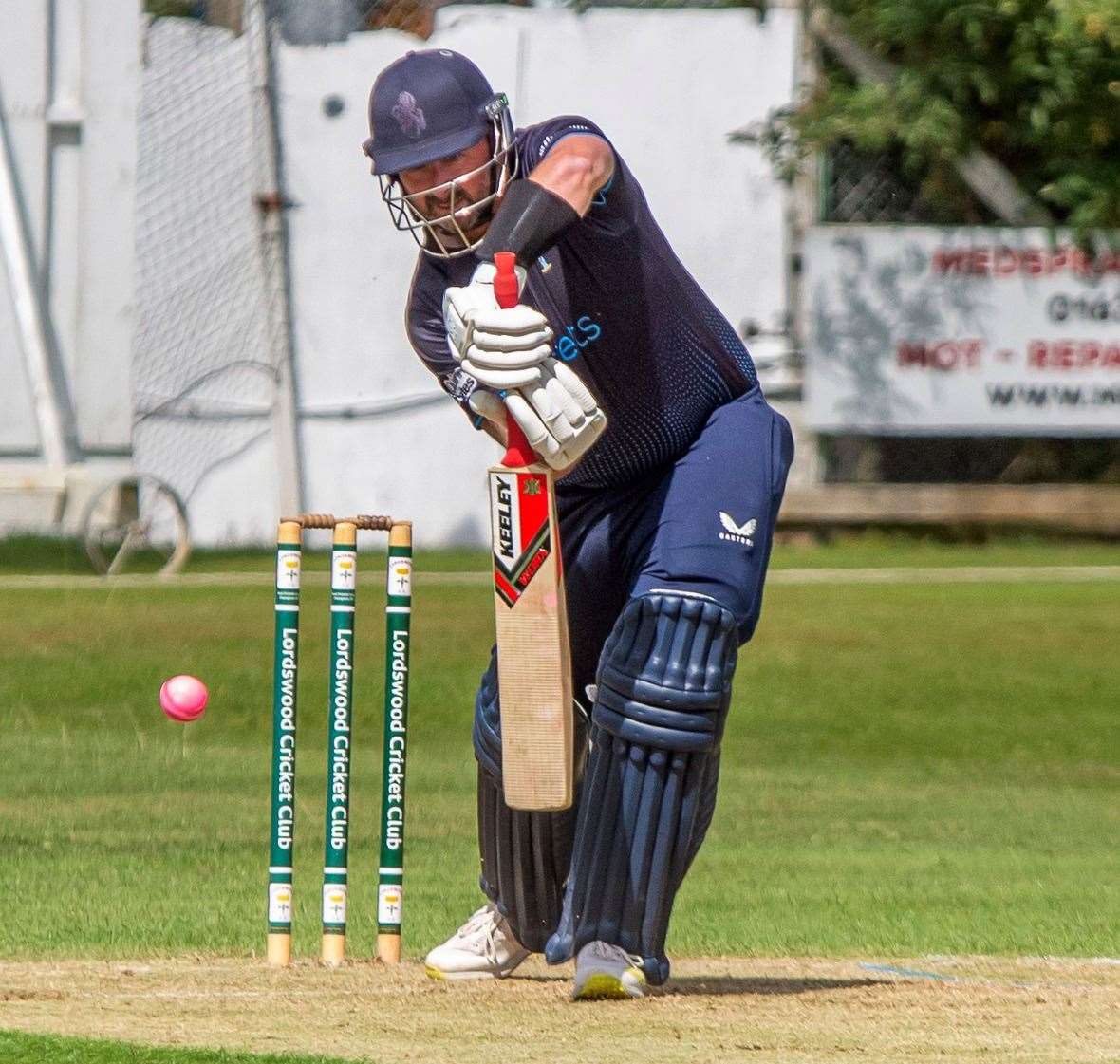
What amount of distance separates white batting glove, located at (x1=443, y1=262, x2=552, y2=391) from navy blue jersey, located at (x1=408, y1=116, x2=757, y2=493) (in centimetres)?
38

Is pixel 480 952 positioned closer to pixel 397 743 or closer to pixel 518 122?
pixel 397 743

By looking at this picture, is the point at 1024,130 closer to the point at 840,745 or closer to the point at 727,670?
the point at 840,745

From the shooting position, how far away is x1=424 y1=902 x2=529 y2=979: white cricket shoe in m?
4.98

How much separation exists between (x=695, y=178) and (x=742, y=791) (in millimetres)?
8475

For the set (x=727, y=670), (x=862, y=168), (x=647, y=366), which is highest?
(x=647, y=366)

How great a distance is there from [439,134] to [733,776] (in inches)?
229

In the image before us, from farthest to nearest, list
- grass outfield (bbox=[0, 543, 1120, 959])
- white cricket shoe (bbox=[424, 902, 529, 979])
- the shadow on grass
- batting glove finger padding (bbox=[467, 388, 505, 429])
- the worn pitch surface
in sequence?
1. grass outfield (bbox=[0, 543, 1120, 959])
2. white cricket shoe (bbox=[424, 902, 529, 979])
3. the shadow on grass
4. batting glove finger padding (bbox=[467, 388, 505, 429])
5. the worn pitch surface

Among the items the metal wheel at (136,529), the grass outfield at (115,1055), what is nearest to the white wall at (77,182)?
the metal wheel at (136,529)

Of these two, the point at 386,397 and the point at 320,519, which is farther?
the point at 386,397

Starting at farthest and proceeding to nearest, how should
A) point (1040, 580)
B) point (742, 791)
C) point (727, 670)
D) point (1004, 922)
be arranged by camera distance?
point (1040, 580)
point (742, 791)
point (1004, 922)
point (727, 670)

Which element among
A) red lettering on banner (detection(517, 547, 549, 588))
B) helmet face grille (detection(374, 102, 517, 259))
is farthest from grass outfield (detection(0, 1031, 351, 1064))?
helmet face grille (detection(374, 102, 517, 259))

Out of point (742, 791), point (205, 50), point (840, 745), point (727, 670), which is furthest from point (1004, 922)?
point (205, 50)

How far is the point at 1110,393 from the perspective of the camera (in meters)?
16.7

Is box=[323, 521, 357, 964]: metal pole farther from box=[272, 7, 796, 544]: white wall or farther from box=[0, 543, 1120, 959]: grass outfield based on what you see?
box=[272, 7, 796, 544]: white wall
